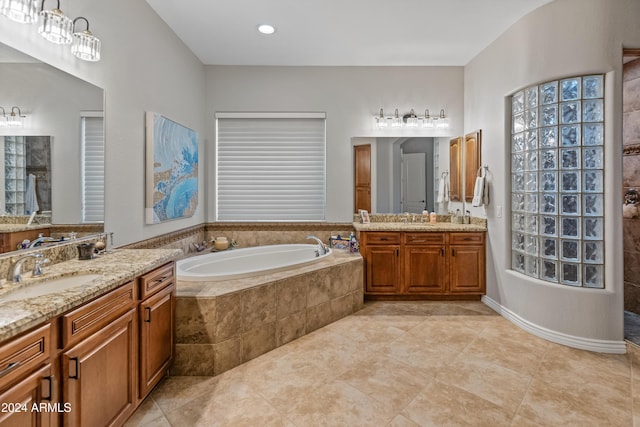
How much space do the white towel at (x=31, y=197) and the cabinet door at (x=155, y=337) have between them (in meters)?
0.79

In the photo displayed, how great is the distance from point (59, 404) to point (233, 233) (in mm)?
2887

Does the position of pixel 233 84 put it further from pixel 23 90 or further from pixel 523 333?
pixel 523 333

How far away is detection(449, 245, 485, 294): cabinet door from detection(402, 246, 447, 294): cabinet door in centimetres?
12

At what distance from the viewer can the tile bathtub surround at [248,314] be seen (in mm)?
2146

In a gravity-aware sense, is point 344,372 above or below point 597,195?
below

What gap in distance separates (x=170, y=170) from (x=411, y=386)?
110 inches

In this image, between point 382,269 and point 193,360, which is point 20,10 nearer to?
point 193,360

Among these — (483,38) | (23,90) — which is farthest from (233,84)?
(483,38)

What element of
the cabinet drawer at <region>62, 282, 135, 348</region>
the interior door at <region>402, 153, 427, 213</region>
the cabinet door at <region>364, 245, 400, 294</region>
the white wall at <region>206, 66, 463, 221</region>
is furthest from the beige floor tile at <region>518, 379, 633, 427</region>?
the white wall at <region>206, 66, 463, 221</region>

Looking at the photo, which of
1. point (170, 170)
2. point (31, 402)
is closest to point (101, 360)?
point (31, 402)

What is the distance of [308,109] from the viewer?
4039 mm

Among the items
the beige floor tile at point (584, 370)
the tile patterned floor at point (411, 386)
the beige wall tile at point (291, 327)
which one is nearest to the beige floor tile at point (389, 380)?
the tile patterned floor at point (411, 386)

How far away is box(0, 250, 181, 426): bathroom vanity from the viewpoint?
3.35ft

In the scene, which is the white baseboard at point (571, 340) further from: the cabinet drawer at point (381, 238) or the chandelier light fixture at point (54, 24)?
the chandelier light fixture at point (54, 24)
